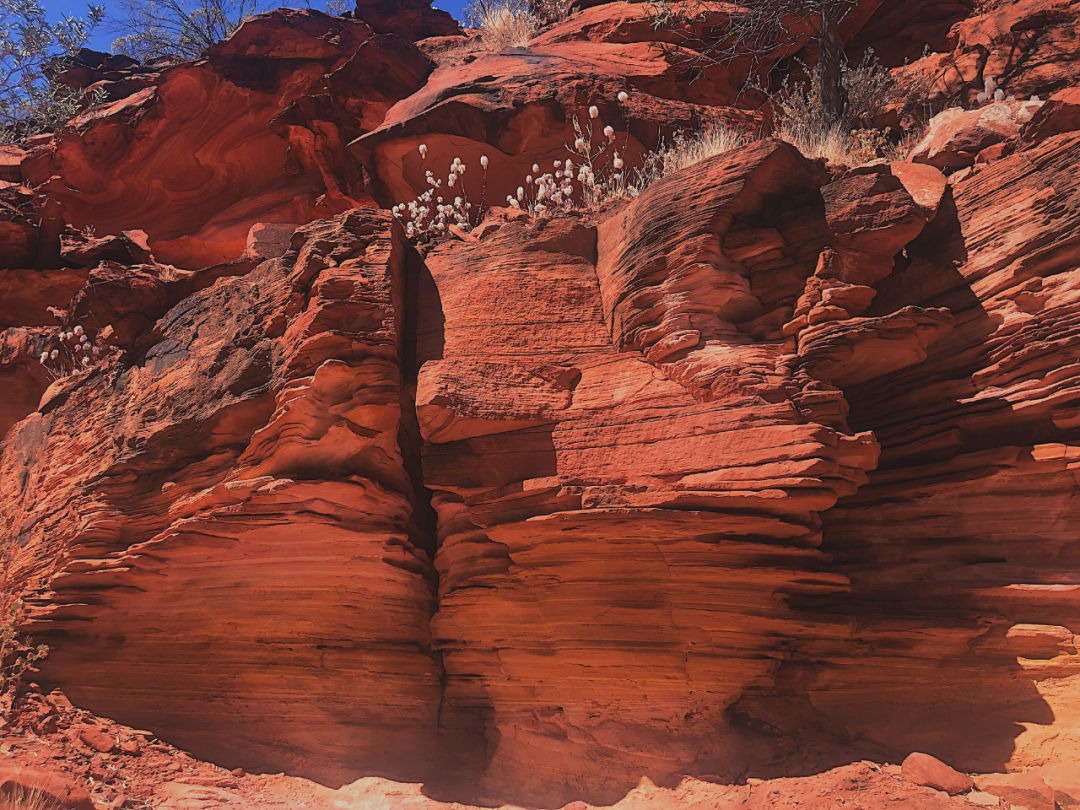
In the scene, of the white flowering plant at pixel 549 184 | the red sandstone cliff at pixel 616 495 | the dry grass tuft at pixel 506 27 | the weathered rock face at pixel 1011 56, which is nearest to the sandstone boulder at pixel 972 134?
the red sandstone cliff at pixel 616 495

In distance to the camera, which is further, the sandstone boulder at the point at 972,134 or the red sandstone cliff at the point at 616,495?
the sandstone boulder at the point at 972,134

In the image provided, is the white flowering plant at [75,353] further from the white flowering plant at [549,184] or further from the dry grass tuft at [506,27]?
the dry grass tuft at [506,27]

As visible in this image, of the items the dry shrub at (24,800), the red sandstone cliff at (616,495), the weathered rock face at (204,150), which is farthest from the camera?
the weathered rock face at (204,150)

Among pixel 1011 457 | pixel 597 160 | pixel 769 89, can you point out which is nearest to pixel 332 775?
pixel 1011 457

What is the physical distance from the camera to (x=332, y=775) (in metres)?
5.26

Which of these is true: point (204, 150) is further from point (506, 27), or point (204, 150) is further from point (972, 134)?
point (972, 134)

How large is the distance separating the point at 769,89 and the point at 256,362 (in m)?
8.51

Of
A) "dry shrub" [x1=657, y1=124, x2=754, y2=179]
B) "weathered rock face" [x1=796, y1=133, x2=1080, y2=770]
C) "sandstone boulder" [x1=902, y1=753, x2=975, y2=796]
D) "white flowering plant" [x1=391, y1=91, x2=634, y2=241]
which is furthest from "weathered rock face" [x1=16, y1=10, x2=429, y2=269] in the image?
"sandstone boulder" [x1=902, y1=753, x2=975, y2=796]

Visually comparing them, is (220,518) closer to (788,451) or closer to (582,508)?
(582,508)

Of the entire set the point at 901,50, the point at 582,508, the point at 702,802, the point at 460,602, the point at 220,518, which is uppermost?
the point at 901,50

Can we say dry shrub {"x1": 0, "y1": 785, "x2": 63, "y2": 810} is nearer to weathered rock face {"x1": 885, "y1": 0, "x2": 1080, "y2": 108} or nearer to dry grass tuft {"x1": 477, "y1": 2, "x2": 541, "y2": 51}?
weathered rock face {"x1": 885, "y1": 0, "x2": 1080, "y2": 108}

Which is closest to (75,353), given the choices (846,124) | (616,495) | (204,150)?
(204,150)

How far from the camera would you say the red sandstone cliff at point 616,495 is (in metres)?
4.38

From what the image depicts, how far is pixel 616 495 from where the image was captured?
4.61 meters
